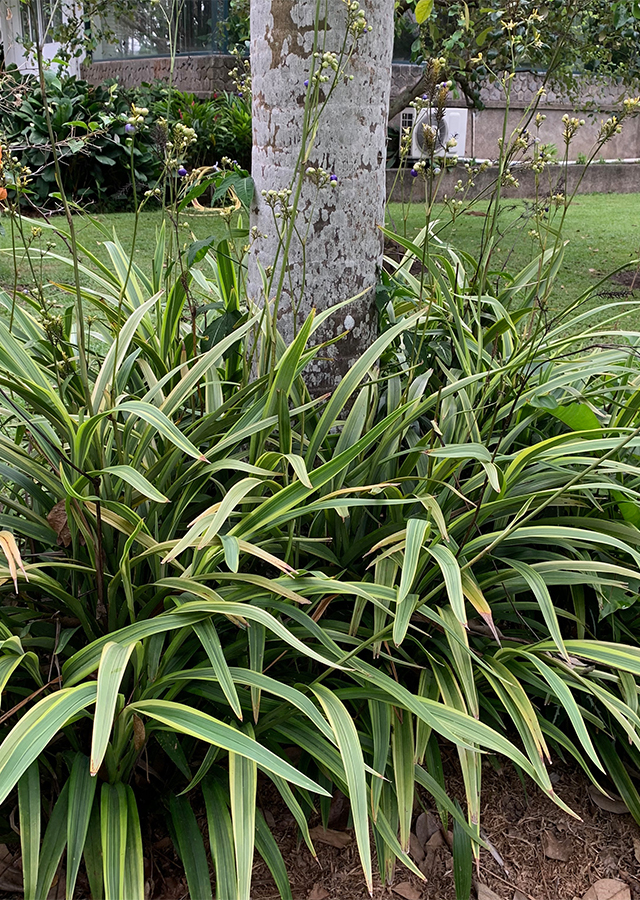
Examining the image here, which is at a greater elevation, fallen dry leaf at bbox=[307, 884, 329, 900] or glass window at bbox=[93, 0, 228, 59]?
glass window at bbox=[93, 0, 228, 59]

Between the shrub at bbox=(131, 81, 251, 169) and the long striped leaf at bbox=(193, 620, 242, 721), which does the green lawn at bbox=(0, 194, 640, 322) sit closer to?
the shrub at bbox=(131, 81, 251, 169)

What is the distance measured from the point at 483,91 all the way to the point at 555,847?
13116mm

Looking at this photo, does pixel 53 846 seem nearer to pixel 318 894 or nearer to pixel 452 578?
pixel 318 894

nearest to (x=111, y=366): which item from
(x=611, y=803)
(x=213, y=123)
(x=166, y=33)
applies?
(x=611, y=803)

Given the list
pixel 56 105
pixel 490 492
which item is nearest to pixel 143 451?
pixel 490 492

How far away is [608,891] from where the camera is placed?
58.6 inches

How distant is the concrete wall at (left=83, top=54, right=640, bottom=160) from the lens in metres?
10.9

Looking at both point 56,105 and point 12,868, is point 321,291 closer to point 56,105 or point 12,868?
point 12,868

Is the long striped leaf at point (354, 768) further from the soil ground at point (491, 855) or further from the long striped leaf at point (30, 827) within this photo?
the long striped leaf at point (30, 827)

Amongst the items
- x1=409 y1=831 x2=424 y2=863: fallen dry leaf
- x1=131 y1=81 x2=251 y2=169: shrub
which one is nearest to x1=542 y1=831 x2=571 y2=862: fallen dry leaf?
x1=409 y1=831 x2=424 y2=863: fallen dry leaf

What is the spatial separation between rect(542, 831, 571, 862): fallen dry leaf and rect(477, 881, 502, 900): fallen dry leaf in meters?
0.16

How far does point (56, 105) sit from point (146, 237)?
2671 mm

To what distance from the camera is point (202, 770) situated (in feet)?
4.44

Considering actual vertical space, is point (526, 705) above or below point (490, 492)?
below
